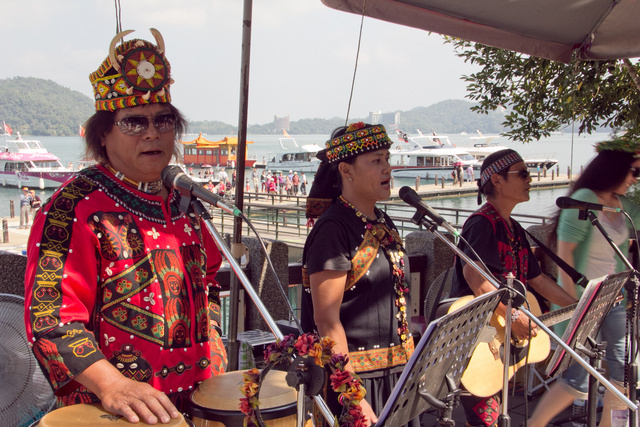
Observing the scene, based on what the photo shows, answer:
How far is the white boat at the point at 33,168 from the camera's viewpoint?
47844 mm

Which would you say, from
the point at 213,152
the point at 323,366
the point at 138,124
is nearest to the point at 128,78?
the point at 138,124

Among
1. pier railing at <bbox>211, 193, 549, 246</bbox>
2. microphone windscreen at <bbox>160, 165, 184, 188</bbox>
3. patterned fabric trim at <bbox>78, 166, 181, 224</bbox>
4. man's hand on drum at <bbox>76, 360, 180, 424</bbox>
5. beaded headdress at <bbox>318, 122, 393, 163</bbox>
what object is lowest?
pier railing at <bbox>211, 193, 549, 246</bbox>

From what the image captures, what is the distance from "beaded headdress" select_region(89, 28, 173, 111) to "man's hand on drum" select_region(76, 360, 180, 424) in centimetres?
86

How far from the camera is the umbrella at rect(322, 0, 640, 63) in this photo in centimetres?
401

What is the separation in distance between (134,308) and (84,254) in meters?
0.23

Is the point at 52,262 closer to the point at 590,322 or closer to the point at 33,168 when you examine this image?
the point at 590,322

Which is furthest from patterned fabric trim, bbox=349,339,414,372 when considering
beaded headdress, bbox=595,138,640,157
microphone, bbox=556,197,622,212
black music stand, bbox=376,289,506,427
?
beaded headdress, bbox=595,138,640,157

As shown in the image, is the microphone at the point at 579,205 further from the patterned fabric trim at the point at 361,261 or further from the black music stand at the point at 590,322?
the patterned fabric trim at the point at 361,261

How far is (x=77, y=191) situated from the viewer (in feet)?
6.31

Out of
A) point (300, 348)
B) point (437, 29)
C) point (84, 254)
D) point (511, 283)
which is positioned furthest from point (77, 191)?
point (437, 29)

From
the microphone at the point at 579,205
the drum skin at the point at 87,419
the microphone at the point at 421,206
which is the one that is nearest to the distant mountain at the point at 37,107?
the microphone at the point at 579,205

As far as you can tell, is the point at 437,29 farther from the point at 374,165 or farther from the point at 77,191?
the point at 77,191

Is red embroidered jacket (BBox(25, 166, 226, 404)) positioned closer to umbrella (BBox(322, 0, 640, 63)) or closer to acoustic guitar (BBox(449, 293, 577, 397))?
acoustic guitar (BBox(449, 293, 577, 397))

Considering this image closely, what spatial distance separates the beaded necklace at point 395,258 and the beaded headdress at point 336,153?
0.18 meters
